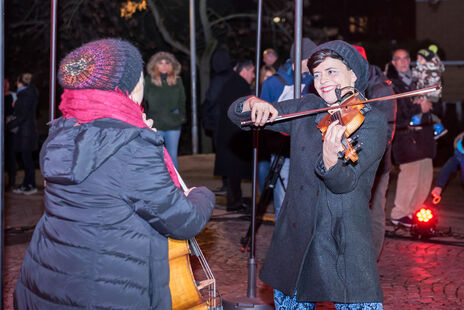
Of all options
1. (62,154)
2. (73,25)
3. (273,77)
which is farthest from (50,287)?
(73,25)

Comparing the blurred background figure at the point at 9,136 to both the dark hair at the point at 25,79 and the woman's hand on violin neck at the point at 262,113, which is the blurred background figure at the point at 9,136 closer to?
the dark hair at the point at 25,79

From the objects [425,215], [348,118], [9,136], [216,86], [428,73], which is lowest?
[425,215]

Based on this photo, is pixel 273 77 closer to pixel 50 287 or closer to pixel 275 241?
pixel 275 241

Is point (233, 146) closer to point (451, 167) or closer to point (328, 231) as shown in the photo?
point (451, 167)

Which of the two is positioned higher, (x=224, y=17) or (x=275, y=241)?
(x=224, y=17)

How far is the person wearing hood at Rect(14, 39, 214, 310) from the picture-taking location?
107 inches

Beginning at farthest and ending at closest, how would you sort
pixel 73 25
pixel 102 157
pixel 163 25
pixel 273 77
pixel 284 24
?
pixel 284 24, pixel 163 25, pixel 73 25, pixel 273 77, pixel 102 157

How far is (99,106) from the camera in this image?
110 inches

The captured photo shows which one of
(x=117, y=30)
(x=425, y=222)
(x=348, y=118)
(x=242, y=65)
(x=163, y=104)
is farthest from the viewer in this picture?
(x=117, y=30)

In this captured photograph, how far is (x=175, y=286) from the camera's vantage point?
309 centimetres

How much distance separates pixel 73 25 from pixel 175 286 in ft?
53.3

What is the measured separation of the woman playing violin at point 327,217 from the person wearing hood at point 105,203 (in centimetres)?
76

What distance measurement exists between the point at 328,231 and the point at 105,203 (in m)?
1.18

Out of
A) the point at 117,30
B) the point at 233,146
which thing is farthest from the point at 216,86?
the point at 117,30
